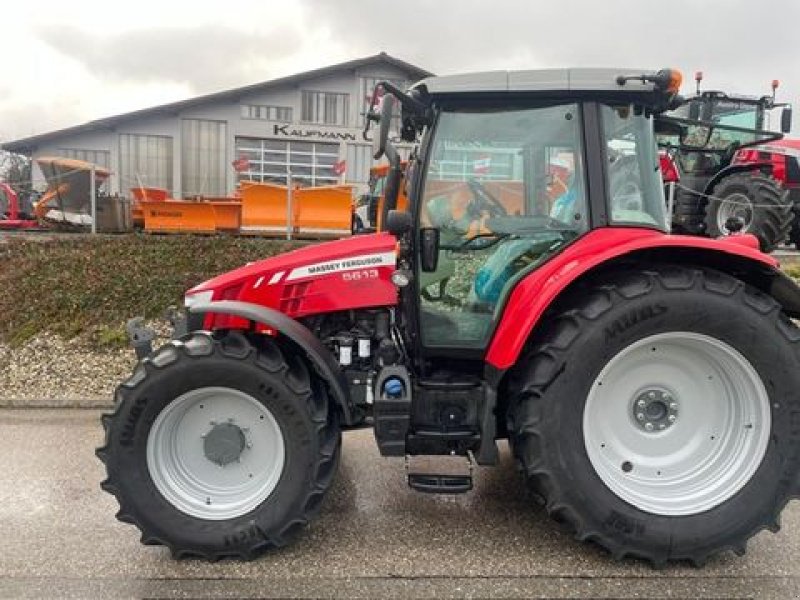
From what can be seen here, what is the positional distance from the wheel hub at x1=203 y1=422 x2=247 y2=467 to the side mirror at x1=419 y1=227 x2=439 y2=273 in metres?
1.15

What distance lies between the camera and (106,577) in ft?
9.24

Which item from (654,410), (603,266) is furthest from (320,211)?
(654,410)

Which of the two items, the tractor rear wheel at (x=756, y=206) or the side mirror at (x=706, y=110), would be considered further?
the side mirror at (x=706, y=110)

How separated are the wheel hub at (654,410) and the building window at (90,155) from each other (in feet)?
90.1

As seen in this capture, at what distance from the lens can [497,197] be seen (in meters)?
3.19

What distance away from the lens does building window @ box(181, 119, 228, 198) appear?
2705 centimetres

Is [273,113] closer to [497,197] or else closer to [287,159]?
[287,159]

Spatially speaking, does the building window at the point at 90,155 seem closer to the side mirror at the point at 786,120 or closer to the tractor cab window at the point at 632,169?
the side mirror at the point at 786,120

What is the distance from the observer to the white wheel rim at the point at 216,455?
9.98 feet

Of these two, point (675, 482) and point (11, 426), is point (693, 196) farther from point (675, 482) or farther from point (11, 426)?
point (11, 426)

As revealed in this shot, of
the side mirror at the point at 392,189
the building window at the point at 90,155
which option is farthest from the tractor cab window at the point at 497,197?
the building window at the point at 90,155

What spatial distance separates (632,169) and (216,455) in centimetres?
232

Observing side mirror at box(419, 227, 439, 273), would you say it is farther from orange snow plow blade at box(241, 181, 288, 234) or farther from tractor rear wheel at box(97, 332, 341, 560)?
orange snow plow blade at box(241, 181, 288, 234)

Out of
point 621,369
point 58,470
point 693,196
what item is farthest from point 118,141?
point 621,369
